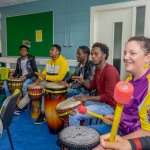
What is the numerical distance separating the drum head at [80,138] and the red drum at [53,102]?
115 cm

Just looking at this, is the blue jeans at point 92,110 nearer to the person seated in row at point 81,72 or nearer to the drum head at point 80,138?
the drum head at point 80,138

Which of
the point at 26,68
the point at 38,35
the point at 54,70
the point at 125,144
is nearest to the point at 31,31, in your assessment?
the point at 38,35

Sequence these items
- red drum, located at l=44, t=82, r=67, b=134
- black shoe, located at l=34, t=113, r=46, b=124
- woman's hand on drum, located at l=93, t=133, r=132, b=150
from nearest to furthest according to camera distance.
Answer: woman's hand on drum, located at l=93, t=133, r=132, b=150 < red drum, located at l=44, t=82, r=67, b=134 < black shoe, located at l=34, t=113, r=46, b=124

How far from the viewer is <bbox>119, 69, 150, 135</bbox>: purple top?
1.16m

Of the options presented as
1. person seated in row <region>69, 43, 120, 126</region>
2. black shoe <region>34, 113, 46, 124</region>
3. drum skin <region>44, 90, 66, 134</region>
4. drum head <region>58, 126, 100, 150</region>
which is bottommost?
black shoe <region>34, 113, 46, 124</region>

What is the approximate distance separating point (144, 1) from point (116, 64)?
1.19 m

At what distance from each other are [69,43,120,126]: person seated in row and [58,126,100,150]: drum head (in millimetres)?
536

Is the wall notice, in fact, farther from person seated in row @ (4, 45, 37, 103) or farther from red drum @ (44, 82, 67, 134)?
red drum @ (44, 82, 67, 134)

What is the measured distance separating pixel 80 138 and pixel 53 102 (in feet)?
4.31

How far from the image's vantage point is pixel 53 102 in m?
2.77

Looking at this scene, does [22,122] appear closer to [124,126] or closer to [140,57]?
[124,126]

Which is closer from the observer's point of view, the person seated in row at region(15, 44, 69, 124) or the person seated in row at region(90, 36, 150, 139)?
the person seated in row at region(90, 36, 150, 139)

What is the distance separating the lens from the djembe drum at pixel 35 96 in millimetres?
3274

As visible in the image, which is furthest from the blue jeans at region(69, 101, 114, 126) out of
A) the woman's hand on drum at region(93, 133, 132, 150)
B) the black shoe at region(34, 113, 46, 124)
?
the woman's hand on drum at region(93, 133, 132, 150)
